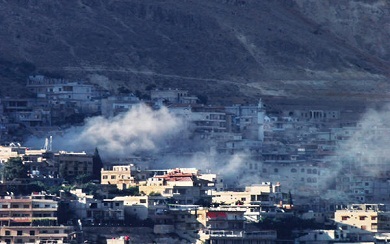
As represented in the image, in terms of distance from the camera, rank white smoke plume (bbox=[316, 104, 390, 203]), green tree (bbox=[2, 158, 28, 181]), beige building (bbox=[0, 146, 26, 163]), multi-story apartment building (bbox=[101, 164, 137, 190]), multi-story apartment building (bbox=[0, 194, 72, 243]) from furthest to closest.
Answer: white smoke plume (bbox=[316, 104, 390, 203])
beige building (bbox=[0, 146, 26, 163])
multi-story apartment building (bbox=[101, 164, 137, 190])
green tree (bbox=[2, 158, 28, 181])
multi-story apartment building (bbox=[0, 194, 72, 243])

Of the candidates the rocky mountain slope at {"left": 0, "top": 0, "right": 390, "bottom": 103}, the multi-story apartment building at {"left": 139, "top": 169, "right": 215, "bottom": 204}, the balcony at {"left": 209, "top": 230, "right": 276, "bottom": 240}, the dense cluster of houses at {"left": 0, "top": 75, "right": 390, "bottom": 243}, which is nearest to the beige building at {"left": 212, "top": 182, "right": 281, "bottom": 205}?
the dense cluster of houses at {"left": 0, "top": 75, "right": 390, "bottom": 243}

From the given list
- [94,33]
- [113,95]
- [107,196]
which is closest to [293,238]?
[107,196]

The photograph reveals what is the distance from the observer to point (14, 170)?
362 feet

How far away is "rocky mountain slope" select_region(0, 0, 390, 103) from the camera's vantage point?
144 metres

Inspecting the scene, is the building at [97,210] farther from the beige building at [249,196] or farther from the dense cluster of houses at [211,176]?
the beige building at [249,196]

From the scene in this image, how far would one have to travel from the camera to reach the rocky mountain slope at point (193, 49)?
14375 cm

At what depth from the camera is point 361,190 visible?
12444 centimetres

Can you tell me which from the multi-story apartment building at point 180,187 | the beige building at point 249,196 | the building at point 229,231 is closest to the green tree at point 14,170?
the multi-story apartment building at point 180,187

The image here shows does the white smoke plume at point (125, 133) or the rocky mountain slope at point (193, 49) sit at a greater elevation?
the rocky mountain slope at point (193, 49)

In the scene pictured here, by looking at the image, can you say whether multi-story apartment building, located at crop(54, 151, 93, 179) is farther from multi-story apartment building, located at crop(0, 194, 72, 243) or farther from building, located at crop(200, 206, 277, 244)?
multi-story apartment building, located at crop(0, 194, 72, 243)

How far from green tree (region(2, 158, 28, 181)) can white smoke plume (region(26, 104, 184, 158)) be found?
40.0 ft

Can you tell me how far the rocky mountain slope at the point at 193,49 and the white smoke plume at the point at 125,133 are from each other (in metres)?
8.34

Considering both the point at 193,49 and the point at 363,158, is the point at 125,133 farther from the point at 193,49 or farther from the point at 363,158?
the point at 193,49

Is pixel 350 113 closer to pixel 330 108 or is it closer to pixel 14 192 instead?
pixel 330 108
